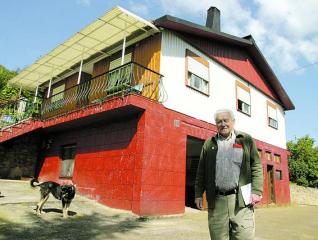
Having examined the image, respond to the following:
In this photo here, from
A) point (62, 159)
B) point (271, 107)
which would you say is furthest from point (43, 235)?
point (271, 107)

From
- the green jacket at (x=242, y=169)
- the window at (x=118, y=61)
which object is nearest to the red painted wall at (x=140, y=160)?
the window at (x=118, y=61)

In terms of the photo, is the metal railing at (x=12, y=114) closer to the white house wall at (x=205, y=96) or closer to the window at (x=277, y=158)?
the white house wall at (x=205, y=96)

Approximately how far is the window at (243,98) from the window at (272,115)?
2959 millimetres

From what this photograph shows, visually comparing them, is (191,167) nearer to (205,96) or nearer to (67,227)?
(205,96)

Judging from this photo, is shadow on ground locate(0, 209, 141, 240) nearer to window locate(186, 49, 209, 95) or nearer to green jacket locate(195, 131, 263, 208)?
green jacket locate(195, 131, 263, 208)

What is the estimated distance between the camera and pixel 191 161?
16.9 meters

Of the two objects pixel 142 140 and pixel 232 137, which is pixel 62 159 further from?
pixel 232 137

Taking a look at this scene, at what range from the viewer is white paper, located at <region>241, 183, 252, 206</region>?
3.53 m

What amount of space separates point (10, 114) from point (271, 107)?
15.3 m

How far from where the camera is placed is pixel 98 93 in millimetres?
14297

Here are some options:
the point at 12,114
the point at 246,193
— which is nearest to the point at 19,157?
the point at 12,114

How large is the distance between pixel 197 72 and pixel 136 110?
12.8 feet

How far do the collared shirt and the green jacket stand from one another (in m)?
0.05

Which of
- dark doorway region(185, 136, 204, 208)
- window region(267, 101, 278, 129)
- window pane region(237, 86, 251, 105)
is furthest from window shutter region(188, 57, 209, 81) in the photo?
window region(267, 101, 278, 129)
